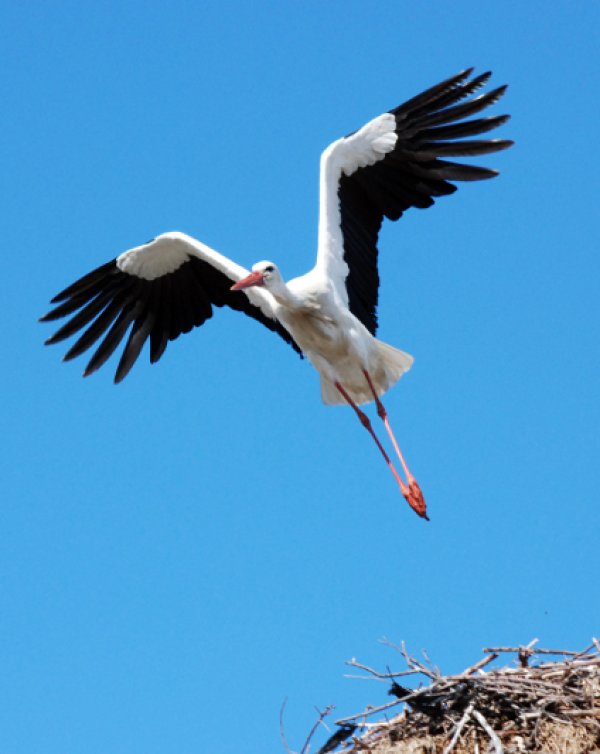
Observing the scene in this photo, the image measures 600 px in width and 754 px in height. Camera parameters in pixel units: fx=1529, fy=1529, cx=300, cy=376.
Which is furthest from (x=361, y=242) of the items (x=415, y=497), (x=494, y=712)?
(x=494, y=712)

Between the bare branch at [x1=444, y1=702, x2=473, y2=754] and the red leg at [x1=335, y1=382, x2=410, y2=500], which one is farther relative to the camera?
the red leg at [x1=335, y1=382, x2=410, y2=500]

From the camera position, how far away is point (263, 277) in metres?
8.65

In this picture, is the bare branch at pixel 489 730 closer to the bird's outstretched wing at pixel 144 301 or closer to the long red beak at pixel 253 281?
the long red beak at pixel 253 281

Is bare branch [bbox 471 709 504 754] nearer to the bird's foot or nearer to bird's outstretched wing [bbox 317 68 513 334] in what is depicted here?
the bird's foot

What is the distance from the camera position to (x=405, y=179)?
9023mm

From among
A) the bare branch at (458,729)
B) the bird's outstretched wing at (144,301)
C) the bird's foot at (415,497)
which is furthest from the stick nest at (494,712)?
the bird's outstretched wing at (144,301)

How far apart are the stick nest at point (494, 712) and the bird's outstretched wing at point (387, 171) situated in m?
2.92

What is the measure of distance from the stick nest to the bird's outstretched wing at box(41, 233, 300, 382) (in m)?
3.50

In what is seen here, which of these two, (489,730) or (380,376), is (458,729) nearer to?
(489,730)

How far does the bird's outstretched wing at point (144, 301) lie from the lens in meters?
9.91

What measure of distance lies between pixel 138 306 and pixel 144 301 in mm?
52

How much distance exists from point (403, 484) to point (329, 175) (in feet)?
6.06

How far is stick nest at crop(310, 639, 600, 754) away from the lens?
6406mm

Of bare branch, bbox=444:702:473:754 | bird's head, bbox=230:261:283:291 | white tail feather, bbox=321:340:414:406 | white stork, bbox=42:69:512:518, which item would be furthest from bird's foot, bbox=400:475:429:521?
bare branch, bbox=444:702:473:754
